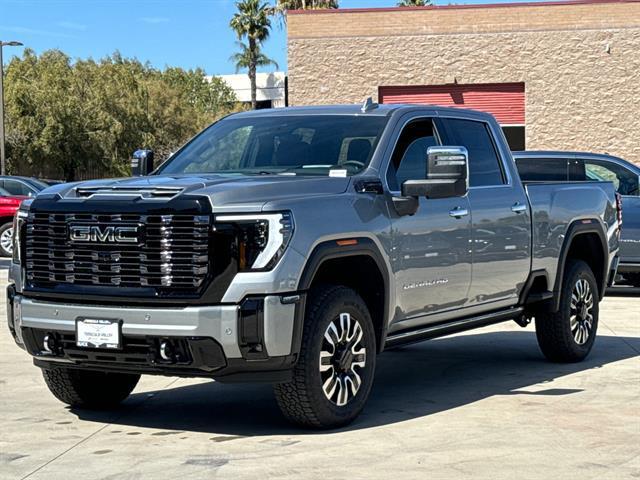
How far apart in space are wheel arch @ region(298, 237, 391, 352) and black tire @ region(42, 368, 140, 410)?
1.61 metres

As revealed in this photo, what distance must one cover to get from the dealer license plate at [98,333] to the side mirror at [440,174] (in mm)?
2130

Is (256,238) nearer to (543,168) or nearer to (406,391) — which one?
(406,391)

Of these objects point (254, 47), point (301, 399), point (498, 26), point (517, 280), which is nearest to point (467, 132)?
point (517, 280)

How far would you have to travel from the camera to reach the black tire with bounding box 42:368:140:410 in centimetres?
789

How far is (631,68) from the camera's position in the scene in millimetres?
36531

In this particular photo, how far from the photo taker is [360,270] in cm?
761

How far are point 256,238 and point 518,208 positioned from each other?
3165 millimetres

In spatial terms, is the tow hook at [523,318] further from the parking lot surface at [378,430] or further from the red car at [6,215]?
the red car at [6,215]

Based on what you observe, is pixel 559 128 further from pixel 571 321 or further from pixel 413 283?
pixel 413 283

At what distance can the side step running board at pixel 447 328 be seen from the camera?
7.96 m

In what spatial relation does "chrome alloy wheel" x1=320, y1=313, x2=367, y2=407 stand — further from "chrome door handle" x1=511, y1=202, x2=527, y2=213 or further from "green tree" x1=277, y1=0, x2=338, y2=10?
"green tree" x1=277, y1=0, x2=338, y2=10

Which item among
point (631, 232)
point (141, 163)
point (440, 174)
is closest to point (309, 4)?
point (631, 232)

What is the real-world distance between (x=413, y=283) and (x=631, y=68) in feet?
99.8

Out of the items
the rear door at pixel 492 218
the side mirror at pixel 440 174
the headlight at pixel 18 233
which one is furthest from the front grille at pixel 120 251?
the rear door at pixel 492 218
